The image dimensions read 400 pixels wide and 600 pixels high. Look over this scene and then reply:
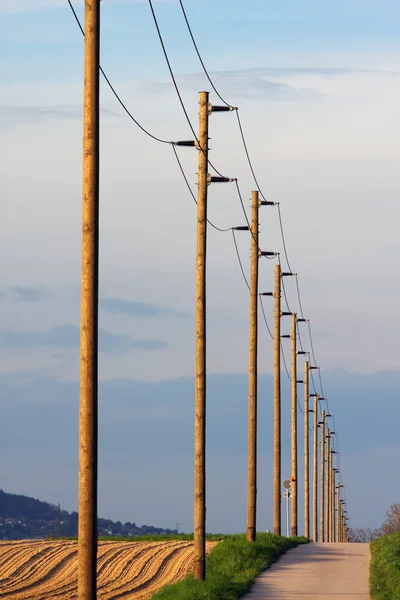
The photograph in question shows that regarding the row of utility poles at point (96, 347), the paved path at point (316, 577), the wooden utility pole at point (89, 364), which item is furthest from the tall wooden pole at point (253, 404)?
the wooden utility pole at point (89, 364)

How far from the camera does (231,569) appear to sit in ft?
106

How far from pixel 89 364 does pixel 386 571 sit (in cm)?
1631

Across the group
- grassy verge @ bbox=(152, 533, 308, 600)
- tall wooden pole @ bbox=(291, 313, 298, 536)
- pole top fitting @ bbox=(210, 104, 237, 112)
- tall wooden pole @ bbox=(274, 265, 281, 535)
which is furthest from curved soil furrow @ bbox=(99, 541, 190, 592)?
tall wooden pole @ bbox=(291, 313, 298, 536)

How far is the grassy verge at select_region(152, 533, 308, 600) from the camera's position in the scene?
25.8 m

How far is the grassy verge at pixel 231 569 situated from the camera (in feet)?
84.5

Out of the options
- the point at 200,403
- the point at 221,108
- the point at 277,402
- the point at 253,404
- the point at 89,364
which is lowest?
the point at 89,364

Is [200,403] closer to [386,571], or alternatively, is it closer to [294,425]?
[386,571]

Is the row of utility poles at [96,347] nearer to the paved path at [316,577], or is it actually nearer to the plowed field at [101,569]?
the paved path at [316,577]

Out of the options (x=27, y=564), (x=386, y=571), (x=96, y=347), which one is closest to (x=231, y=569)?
(x=386, y=571)

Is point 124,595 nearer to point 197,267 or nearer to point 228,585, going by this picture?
point 228,585

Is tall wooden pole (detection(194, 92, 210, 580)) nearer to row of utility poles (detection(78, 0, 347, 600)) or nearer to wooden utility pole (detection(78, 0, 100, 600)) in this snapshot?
row of utility poles (detection(78, 0, 347, 600))

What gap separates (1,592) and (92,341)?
1419cm

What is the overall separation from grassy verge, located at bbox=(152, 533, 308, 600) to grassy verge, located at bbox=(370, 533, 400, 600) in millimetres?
2670

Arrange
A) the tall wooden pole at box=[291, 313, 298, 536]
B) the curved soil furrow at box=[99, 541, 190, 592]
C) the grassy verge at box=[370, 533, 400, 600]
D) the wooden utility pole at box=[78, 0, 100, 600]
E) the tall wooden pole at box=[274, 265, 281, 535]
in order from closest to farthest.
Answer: the wooden utility pole at box=[78, 0, 100, 600], the grassy verge at box=[370, 533, 400, 600], the curved soil furrow at box=[99, 541, 190, 592], the tall wooden pole at box=[274, 265, 281, 535], the tall wooden pole at box=[291, 313, 298, 536]
